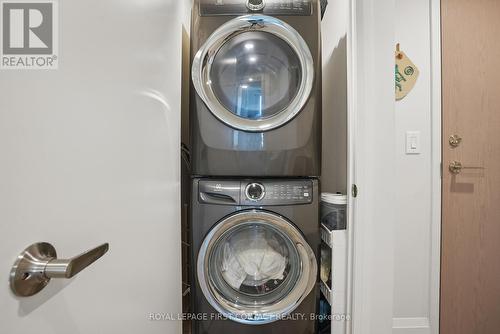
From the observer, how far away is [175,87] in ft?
3.14

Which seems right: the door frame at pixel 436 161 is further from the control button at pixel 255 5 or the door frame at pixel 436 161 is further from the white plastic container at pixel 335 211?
the control button at pixel 255 5

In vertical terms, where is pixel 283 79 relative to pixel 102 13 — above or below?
above

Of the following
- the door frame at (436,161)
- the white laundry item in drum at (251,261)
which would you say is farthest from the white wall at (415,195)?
the white laundry item in drum at (251,261)

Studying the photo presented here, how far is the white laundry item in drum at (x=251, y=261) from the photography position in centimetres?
109

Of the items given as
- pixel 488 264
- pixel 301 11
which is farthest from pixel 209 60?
pixel 488 264

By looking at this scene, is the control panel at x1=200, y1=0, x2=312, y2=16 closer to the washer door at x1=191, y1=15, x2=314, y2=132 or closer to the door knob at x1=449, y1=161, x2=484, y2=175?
the washer door at x1=191, y1=15, x2=314, y2=132

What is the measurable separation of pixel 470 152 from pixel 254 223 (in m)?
1.42

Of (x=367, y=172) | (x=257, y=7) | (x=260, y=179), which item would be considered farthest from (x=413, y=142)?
(x=257, y=7)

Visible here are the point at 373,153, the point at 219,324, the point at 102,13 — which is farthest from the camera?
the point at 219,324

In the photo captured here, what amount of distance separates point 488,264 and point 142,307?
1.97m

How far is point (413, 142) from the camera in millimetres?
1383

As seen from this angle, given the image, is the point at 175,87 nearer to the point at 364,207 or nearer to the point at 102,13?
the point at 102,13

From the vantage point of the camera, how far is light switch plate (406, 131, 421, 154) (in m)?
1.38

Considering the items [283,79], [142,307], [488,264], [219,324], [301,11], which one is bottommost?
[219,324]
